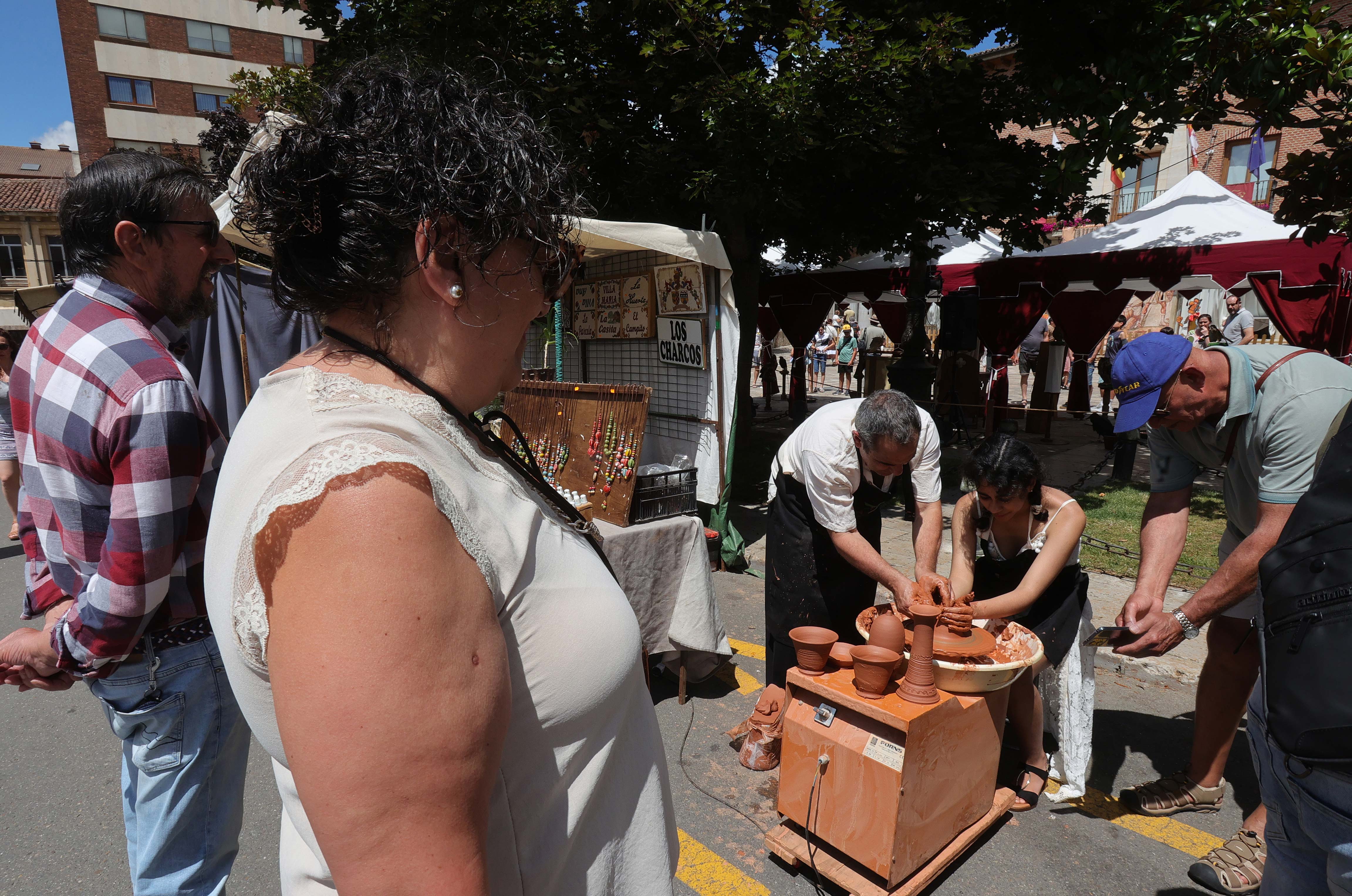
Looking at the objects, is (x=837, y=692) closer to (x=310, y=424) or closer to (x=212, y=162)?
(x=310, y=424)

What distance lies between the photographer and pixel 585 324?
235 inches

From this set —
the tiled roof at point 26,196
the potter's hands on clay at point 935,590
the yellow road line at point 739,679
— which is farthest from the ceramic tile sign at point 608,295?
the tiled roof at point 26,196

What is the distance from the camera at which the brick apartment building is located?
2616 cm

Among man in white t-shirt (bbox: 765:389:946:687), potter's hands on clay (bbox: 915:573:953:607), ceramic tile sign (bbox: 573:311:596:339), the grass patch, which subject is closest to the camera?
potter's hands on clay (bbox: 915:573:953:607)

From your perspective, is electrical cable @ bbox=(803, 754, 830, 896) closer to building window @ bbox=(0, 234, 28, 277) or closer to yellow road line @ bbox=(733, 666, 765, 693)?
yellow road line @ bbox=(733, 666, 765, 693)

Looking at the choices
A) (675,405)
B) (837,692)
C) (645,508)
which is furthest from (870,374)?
(837,692)

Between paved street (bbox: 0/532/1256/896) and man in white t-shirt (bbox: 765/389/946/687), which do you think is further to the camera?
man in white t-shirt (bbox: 765/389/946/687)

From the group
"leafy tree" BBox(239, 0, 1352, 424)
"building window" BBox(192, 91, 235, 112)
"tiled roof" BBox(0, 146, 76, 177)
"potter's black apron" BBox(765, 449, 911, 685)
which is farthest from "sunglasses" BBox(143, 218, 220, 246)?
"tiled roof" BBox(0, 146, 76, 177)

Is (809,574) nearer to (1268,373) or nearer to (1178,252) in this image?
(1268,373)

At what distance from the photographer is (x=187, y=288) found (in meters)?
1.65

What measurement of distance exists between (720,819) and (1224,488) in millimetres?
2251

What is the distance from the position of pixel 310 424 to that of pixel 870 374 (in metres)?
11.3

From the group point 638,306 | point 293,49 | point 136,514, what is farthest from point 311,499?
point 293,49

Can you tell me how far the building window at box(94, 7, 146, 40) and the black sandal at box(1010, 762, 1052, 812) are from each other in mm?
36757
